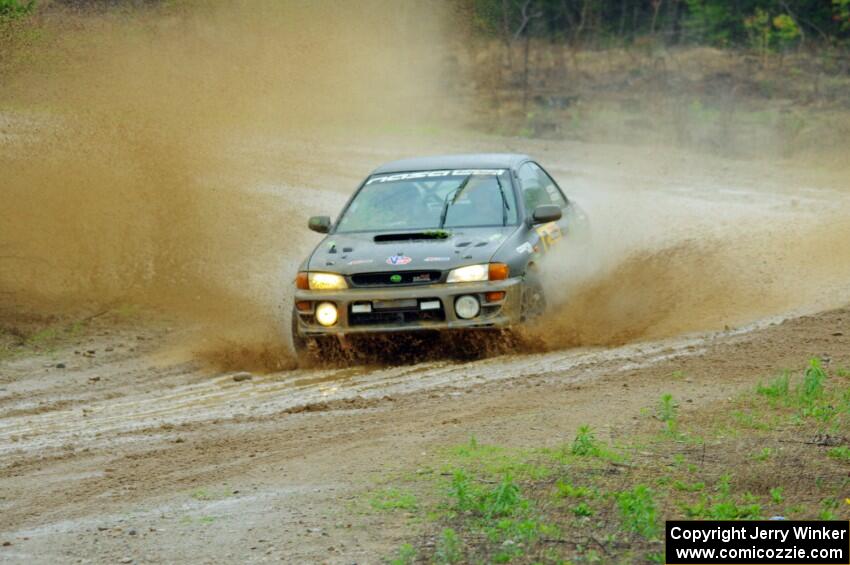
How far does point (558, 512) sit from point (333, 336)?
4.75m

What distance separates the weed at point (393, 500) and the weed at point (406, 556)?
556 millimetres

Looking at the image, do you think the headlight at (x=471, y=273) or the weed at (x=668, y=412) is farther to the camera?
the headlight at (x=471, y=273)

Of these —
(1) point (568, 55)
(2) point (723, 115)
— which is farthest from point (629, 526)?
(1) point (568, 55)

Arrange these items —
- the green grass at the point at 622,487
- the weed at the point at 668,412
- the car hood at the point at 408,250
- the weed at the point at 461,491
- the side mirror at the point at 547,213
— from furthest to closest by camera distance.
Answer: the side mirror at the point at 547,213, the car hood at the point at 408,250, the weed at the point at 668,412, the weed at the point at 461,491, the green grass at the point at 622,487

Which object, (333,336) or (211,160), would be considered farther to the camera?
(211,160)

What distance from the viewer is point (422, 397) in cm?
850

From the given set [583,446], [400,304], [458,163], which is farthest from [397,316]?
[583,446]

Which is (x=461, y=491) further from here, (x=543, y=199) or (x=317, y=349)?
(x=543, y=199)

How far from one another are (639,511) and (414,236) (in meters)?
5.39

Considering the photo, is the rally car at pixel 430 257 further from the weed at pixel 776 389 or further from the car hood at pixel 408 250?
the weed at pixel 776 389

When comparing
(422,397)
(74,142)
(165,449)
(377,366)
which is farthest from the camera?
(74,142)

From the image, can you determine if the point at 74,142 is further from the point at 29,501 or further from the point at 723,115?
the point at 723,115

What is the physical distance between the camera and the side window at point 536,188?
1143cm

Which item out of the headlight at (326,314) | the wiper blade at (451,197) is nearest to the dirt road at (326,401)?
the headlight at (326,314)
